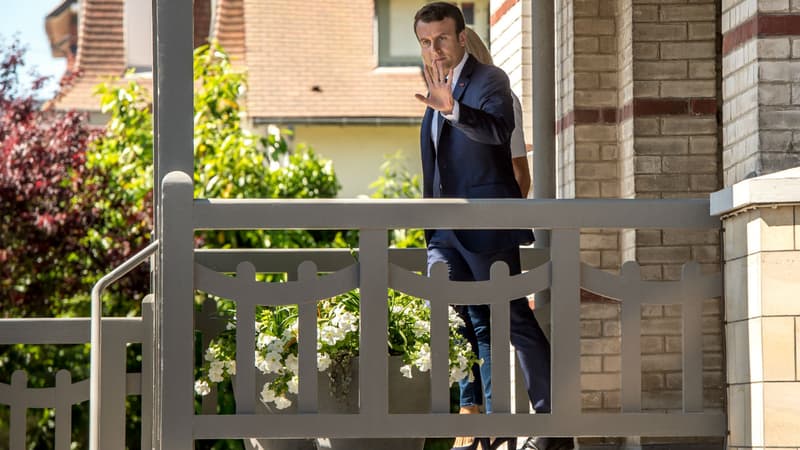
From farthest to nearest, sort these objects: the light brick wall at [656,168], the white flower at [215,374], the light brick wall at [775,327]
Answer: the light brick wall at [656,168] < the white flower at [215,374] < the light brick wall at [775,327]

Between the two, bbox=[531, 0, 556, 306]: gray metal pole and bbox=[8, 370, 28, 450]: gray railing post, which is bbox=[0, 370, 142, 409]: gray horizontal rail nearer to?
bbox=[8, 370, 28, 450]: gray railing post

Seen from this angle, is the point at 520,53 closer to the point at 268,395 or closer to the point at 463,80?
the point at 463,80

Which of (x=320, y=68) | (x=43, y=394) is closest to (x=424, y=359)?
(x=43, y=394)

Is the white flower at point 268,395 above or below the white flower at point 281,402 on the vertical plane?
above

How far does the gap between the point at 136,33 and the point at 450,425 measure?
29215 mm

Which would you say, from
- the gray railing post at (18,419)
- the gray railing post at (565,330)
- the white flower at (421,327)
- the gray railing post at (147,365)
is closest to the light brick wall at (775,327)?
the gray railing post at (565,330)

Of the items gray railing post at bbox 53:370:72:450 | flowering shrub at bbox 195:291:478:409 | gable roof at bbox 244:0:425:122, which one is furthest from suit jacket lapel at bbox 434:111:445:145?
gable roof at bbox 244:0:425:122

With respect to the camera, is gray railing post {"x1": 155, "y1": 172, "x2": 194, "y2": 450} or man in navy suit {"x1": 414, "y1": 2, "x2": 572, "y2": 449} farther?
man in navy suit {"x1": 414, "y1": 2, "x2": 572, "y2": 449}

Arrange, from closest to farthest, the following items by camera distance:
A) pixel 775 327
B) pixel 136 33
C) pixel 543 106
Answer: pixel 775 327 → pixel 543 106 → pixel 136 33

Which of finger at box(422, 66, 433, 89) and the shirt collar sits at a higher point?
the shirt collar

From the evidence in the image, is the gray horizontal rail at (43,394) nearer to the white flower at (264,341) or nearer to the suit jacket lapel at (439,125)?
the white flower at (264,341)

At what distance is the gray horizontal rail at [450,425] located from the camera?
6.04m

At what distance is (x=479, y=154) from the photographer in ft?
22.9

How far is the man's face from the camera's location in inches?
274
